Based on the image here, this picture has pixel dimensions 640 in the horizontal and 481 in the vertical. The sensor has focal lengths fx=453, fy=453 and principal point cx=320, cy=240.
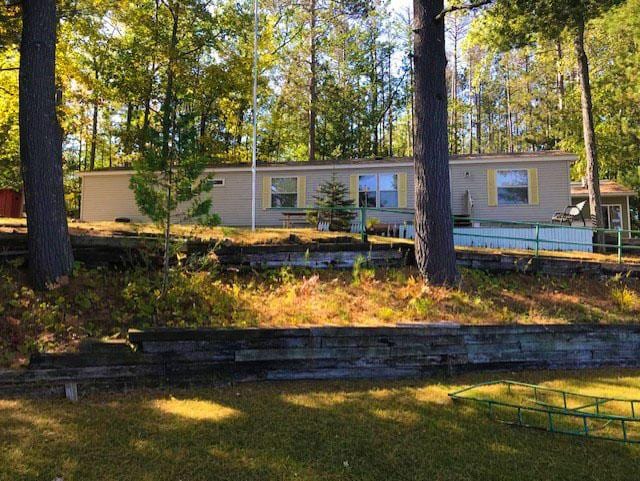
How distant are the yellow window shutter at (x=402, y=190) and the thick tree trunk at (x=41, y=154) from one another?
995 cm

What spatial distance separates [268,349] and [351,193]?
1015 centimetres

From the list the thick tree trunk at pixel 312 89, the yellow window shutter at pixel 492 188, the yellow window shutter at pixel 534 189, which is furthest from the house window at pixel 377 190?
the thick tree trunk at pixel 312 89

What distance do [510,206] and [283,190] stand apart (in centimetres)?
700

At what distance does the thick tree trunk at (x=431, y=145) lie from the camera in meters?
6.61

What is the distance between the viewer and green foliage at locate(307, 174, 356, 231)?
12.8m

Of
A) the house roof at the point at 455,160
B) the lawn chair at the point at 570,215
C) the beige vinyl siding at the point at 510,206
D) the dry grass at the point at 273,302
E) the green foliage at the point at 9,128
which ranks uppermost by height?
the green foliage at the point at 9,128

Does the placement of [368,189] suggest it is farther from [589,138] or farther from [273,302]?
[273,302]

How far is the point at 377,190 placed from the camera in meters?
14.2

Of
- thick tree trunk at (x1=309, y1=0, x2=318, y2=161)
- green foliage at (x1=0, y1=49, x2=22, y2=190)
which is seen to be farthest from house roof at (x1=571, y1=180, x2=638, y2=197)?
green foliage at (x1=0, y1=49, x2=22, y2=190)

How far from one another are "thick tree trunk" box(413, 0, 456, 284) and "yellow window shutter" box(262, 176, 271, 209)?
8.41 metres

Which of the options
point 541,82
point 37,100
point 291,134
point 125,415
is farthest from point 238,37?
point 125,415

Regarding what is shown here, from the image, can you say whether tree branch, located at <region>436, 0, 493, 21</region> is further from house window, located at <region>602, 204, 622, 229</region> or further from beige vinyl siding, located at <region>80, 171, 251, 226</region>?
house window, located at <region>602, 204, 622, 229</region>

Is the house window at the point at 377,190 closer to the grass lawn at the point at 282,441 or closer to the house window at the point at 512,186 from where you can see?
the house window at the point at 512,186

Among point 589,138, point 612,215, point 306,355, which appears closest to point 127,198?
point 306,355
